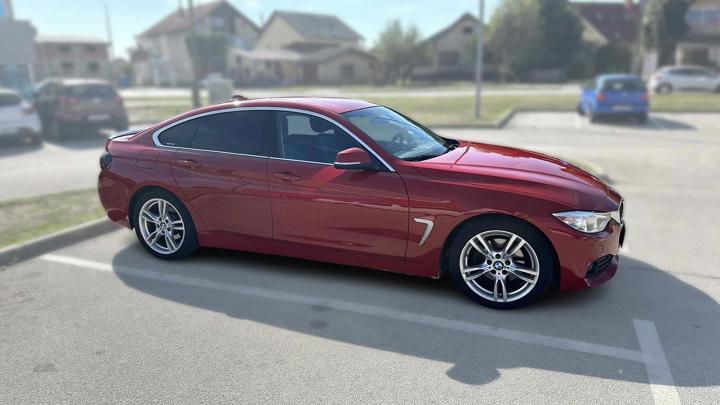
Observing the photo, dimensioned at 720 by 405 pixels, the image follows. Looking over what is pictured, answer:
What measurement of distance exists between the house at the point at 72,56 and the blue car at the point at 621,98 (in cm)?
5602

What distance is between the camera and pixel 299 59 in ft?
180

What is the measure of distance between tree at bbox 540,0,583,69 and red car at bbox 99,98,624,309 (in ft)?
151

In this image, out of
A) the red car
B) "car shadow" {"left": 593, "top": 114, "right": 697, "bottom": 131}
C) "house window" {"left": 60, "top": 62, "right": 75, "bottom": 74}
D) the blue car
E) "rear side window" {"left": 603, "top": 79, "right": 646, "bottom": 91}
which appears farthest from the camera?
"house window" {"left": 60, "top": 62, "right": 75, "bottom": 74}

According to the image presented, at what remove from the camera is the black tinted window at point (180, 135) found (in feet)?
16.4

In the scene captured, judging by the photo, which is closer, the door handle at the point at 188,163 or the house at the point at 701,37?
the door handle at the point at 188,163

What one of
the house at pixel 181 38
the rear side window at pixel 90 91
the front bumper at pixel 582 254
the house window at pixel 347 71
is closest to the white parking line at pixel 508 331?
the front bumper at pixel 582 254

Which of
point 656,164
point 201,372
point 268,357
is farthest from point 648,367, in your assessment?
point 656,164

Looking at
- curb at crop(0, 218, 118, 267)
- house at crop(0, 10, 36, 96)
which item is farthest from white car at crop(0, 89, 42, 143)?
curb at crop(0, 218, 118, 267)

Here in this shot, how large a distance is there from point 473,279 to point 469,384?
1.11m

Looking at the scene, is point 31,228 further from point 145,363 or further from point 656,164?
point 656,164

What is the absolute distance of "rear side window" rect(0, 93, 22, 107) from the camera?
43.9ft

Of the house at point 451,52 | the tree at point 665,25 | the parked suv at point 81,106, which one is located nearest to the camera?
the parked suv at point 81,106

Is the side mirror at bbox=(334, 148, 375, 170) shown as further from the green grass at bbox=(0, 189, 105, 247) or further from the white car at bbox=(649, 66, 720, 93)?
the white car at bbox=(649, 66, 720, 93)

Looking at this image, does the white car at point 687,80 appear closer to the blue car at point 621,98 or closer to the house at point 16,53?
the blue car at point 621,98
